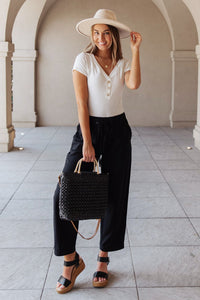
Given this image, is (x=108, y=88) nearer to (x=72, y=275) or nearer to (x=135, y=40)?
(x=135, y=40)

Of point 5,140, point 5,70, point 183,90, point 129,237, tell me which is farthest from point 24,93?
point 129,237

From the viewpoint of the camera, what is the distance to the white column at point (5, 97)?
8469 millimetres

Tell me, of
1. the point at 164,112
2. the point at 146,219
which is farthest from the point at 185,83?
the point at 146,219

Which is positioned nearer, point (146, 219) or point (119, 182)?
point (119, 182)

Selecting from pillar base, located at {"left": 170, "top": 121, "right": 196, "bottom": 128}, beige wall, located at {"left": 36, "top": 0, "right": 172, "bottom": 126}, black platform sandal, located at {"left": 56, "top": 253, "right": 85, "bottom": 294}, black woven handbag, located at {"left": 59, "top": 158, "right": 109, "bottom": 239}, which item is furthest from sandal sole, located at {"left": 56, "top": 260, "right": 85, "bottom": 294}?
beige wall, located at {"left": 36, "top": 0, "right": 172, "bottom": 126}

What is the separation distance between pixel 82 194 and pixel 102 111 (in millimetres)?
574

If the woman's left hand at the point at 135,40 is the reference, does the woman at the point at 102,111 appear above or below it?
below

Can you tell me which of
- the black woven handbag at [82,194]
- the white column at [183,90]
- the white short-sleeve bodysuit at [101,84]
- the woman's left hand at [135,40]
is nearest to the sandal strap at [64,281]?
the black woven handbag at [82,194]

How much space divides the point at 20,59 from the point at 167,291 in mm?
10584

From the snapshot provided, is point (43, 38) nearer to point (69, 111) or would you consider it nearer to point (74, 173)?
point (69, 111)

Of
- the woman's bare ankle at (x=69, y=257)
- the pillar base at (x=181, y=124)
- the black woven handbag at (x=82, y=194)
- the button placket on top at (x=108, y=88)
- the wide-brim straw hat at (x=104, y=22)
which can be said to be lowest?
the pillar base at (x=181, y=124)

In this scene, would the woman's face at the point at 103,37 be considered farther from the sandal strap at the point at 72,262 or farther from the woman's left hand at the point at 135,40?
the sandal strap at the point at 72,262

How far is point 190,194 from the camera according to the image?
5465 millimetres

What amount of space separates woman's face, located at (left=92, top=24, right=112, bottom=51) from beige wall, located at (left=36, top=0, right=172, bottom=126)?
394 inches
